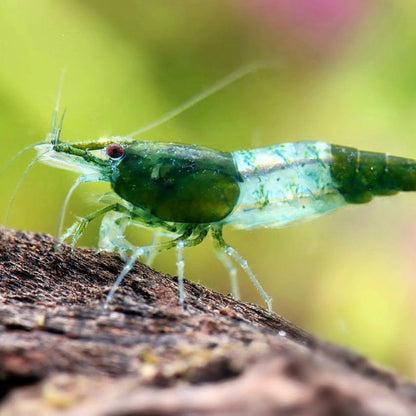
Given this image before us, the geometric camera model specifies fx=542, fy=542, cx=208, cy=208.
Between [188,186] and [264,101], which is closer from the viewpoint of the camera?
[188,186]

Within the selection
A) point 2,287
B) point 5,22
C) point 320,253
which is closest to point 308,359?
point 2,287

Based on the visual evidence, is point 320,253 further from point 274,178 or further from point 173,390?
point 173,390

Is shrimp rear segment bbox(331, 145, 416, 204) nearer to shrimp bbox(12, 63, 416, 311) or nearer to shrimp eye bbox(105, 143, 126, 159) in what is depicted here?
shrimp bbox(12, 63, 416, 311)

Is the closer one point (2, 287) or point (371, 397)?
point (371, 397)

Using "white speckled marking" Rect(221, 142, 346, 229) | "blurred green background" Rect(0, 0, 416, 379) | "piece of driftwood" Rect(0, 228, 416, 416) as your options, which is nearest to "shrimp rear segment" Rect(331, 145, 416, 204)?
"white speckled marking" Rect(221, 142, 346, 229)

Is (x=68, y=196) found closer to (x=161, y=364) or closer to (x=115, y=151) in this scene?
(x=115, y=151)

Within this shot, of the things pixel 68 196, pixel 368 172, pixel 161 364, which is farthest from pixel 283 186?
pixel 161 364

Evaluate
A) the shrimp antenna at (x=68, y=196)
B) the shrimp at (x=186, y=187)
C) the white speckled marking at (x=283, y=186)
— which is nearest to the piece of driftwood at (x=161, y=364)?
the shrimp at (x=186, y=187)
